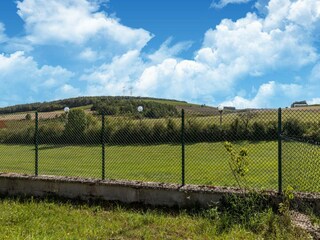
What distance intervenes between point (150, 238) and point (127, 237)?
36 cm

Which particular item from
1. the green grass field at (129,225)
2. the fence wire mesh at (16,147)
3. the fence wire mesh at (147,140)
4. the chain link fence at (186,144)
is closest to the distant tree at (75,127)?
the chain link fence at (186,144)

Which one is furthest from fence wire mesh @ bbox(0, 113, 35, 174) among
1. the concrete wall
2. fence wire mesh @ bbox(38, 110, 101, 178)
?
the concrete wall

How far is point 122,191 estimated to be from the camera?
8.85m

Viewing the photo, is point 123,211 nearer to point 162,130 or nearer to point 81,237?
point 81,237

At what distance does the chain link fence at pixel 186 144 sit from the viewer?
8930 mm

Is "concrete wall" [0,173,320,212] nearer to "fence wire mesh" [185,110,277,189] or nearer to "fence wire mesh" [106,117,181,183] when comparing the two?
"fence wire mesh" [185,110,277,189]

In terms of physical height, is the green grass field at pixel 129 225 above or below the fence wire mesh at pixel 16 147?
below

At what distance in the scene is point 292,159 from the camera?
935cm

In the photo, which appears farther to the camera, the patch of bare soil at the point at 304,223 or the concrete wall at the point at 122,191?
the concrete wall at the point at 122,191

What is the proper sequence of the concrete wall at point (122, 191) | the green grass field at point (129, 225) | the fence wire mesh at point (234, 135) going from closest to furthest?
1. the green grass field at point (129, 225)
2. the concrete wall at point (122, 191)
3. the fence wire mesh at point (234, 135)

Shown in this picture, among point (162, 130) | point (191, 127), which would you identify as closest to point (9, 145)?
point (162, 130)

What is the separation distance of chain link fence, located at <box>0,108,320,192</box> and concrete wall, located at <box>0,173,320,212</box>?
1.29 feet

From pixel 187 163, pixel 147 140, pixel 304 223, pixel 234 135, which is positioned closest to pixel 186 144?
pixel 234 135

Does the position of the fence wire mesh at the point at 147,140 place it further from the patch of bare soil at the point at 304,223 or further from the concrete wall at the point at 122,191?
the patch of bare soil at the point at 304,223
